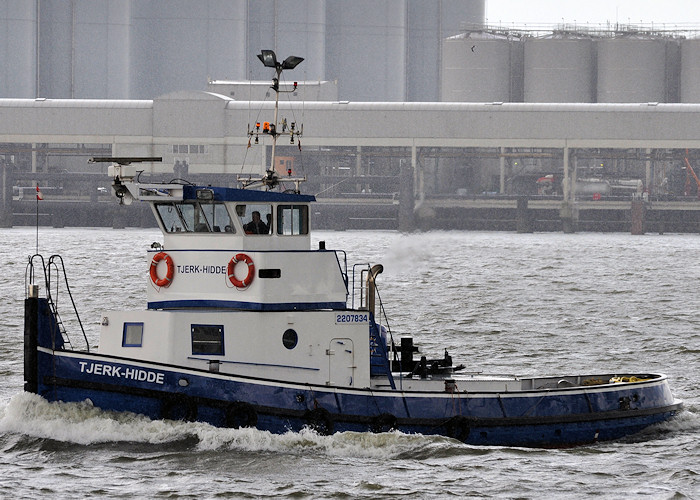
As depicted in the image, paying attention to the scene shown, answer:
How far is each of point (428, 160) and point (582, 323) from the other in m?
67.7

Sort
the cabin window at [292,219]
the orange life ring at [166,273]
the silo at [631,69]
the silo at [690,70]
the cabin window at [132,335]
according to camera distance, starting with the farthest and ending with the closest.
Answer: the silo at [690,70]
the silo at [631,69]
the cabin window at [292,219]
the orange life ring at [166,273]
the cabin window at [132,335]

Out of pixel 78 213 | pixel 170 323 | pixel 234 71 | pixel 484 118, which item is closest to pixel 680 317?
pixel 170 323

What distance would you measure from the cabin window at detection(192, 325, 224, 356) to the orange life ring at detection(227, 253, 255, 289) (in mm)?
706

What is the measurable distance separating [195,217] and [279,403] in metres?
3.22

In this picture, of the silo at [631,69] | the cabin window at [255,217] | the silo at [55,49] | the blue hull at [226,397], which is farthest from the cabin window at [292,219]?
the silo at [55,49]

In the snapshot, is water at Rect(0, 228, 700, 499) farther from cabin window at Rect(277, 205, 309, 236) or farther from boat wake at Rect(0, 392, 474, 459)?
cabin window at Rect(277, 205, 309, 236)

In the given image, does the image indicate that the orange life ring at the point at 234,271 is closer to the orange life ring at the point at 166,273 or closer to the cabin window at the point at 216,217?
the cabin window at the point at 216,217

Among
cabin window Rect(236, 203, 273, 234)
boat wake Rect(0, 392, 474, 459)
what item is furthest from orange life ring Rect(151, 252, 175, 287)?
boat wake Rect(0, 392, 474, 459)

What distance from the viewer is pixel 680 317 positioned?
129 feet

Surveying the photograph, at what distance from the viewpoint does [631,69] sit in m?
108

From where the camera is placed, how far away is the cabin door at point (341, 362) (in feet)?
57.8

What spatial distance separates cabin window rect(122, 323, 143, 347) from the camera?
17594mm

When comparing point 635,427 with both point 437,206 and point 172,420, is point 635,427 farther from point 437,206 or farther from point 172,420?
point 437,206

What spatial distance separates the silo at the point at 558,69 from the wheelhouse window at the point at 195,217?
93.6 metres
